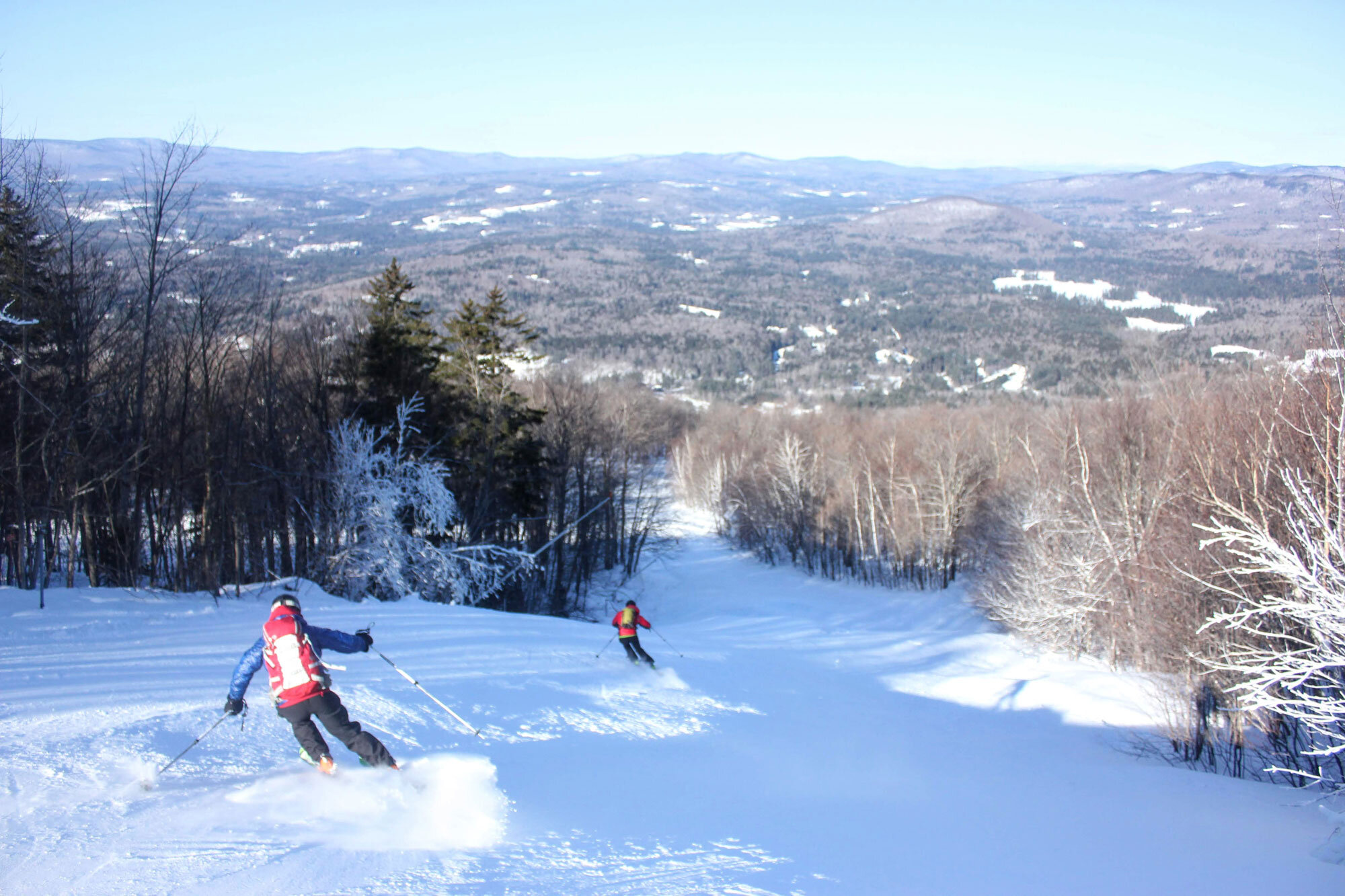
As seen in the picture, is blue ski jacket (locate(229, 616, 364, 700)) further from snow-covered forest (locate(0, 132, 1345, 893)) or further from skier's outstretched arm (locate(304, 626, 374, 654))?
snow-covered forest (locate(0, 132, 1345, 893))

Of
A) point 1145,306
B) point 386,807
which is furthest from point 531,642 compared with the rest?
point 1145,306

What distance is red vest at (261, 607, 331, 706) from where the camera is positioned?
6.13 meters

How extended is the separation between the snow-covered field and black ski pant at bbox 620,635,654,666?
252mm

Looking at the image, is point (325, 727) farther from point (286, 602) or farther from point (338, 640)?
point (286, 602)

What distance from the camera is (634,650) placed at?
42.7ft

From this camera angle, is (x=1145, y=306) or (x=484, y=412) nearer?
(x=484, y=412)

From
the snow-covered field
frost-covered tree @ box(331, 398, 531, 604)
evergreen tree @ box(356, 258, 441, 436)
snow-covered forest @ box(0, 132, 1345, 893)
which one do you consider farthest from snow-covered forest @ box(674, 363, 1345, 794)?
evergreen tree @ box(356, 258, 441, 436)

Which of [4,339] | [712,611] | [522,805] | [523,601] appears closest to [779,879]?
[522,805]

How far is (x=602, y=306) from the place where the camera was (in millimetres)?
189625

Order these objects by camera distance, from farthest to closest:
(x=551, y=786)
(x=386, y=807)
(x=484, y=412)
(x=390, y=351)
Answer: (x=484, y=412) < (x=390, y=351) < (x=551, y=786) < (x=386, y=807)

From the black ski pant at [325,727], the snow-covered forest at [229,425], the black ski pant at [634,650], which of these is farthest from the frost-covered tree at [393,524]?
the black ski pant at [325,727]

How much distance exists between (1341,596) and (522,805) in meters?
7.83

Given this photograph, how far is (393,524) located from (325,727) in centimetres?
1669

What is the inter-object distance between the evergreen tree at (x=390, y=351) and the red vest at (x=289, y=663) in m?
19.5
